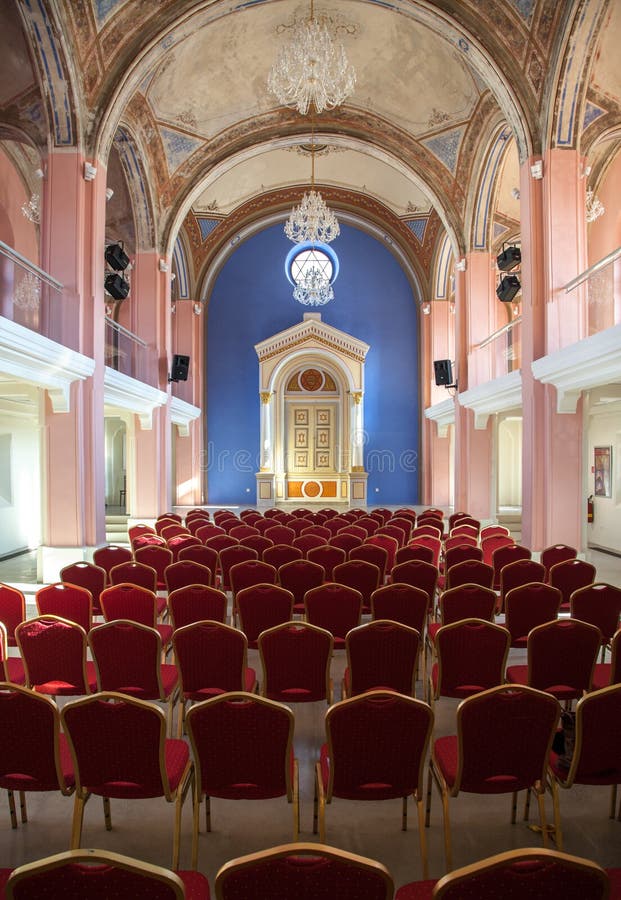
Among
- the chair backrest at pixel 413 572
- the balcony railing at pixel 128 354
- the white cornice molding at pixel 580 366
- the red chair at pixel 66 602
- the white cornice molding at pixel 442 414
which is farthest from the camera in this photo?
the white cornice molding at pixel 442 414

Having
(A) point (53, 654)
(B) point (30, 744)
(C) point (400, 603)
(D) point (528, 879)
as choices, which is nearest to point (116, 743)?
(B) point (30, 744)

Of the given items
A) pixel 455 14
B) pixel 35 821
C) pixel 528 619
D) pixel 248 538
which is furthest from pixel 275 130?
pixel 35 821

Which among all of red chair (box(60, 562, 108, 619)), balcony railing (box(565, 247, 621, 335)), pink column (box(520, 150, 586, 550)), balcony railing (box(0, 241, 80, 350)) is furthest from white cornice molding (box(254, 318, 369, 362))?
red chair (box(60, 562, 108, 619))

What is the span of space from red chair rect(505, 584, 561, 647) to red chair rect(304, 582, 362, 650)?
4.46 feet

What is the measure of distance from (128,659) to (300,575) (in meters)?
2.87

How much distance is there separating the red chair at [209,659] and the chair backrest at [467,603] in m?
2.00

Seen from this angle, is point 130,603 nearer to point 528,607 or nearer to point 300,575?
point 300,575

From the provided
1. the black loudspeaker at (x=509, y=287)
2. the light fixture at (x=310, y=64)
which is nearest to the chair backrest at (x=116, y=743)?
the light fixture at (x=310, y=64)

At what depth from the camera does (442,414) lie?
852 inches

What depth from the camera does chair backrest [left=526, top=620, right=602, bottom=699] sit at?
4.34 metres

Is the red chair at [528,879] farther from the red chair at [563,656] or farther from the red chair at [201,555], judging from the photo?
the red chair at [201,555]

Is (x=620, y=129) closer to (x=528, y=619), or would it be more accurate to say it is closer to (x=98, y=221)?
(x=98, y=221)

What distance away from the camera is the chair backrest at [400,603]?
18.7 feet

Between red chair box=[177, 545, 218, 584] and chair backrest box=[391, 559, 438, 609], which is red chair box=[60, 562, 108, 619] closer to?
red chair box=[177, 545, 218, 584]
